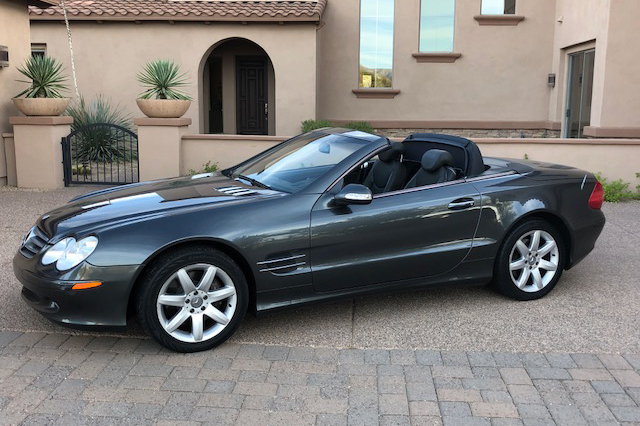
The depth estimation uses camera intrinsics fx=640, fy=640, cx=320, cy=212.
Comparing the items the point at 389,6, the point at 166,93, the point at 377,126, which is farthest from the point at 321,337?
the point at 389,6

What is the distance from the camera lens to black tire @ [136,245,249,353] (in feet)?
13.4

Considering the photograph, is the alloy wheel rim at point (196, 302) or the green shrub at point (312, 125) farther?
the green shrub at point (312, 125)

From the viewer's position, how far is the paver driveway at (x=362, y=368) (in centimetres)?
349

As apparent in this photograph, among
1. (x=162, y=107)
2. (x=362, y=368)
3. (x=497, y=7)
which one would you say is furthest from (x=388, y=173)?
(x=497, y=7)

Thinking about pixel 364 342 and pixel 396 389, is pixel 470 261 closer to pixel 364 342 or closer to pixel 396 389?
pixel 364 342

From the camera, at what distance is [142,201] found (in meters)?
4.69

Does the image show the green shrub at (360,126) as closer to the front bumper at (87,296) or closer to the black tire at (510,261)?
the black tire at (510,261)

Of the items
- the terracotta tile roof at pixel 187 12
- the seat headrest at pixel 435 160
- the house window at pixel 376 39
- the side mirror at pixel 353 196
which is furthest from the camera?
the house window at pixel 376 39

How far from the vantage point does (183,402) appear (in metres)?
3.60

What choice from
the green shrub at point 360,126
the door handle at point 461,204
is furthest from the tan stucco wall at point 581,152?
the door handle at point 461,204

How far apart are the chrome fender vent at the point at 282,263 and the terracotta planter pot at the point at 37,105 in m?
8.08

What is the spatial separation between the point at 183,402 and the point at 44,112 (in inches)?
344

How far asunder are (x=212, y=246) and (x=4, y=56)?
8558mm

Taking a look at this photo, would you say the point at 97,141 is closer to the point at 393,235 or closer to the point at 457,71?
the point at 457,71
